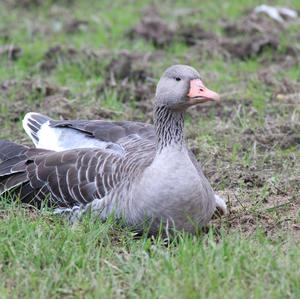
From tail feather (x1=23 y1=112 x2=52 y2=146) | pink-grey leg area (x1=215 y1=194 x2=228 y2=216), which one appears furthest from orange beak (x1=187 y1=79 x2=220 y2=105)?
tail feather (x1=23 y1=112 x2=52 y2=146)

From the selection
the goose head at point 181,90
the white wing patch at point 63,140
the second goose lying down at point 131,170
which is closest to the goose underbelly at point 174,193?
the second goose lying down at point 131,170

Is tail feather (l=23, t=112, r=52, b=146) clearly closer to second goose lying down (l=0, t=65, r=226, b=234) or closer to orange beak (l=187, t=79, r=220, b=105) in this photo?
second goose lying down (l=0, t=65, r=226, b=234)

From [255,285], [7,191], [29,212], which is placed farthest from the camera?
[7,191]

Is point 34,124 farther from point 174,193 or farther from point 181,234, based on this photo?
point 181,234

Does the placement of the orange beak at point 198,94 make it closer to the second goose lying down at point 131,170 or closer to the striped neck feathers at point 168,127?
the second goose lying down at point 131,170

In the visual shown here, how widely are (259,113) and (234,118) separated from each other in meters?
0.31

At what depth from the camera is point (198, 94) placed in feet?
20.5

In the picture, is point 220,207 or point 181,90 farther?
point 220,207

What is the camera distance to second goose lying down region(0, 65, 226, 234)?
6211mm

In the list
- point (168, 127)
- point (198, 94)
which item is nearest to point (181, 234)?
point (168, 127)

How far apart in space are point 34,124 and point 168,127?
202cm

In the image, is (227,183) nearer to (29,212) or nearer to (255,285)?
(29,212)

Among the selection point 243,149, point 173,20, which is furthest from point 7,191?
point 173,20

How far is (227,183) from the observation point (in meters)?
7.64
